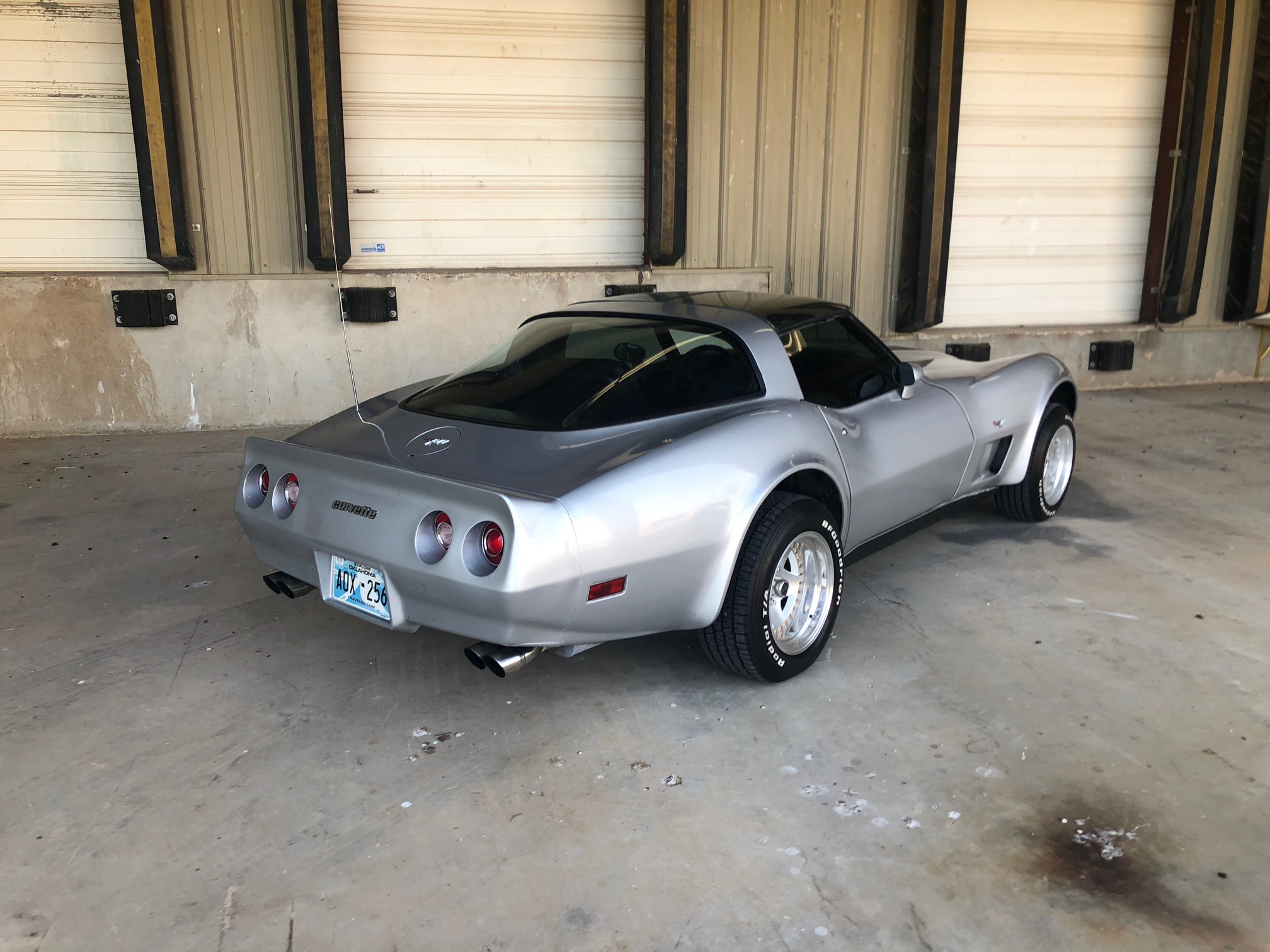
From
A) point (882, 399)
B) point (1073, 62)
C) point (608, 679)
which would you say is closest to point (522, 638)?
point (608, 679)

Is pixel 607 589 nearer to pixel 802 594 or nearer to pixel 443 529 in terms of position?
pixel 443 529

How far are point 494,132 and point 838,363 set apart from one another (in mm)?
5046

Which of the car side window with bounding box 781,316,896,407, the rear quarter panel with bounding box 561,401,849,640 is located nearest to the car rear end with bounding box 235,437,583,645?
the rear quarter panel with bounding box 561,401,849,640

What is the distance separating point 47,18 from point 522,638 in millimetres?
6921

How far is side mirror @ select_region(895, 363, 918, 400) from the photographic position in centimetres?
398

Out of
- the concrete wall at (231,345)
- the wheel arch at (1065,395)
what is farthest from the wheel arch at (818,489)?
the concrete wall at (231,345)

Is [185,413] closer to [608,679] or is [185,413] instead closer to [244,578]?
[244,578]

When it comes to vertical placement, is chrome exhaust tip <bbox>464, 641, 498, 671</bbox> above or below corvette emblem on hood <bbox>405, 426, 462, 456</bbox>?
below

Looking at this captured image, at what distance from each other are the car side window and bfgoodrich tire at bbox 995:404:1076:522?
1.14 meters

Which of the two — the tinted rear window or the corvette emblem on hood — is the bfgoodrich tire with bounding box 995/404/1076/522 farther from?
the corvette emblem on hood

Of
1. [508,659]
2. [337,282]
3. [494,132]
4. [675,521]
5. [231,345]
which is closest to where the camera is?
[508,659]

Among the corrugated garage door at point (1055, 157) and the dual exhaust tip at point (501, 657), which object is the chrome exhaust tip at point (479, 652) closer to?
the dual exhaust tip at point (501, 657)

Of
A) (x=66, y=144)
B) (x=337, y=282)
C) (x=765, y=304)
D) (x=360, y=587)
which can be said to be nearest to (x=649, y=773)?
(x=360, y=587)

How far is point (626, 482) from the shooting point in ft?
9.27
